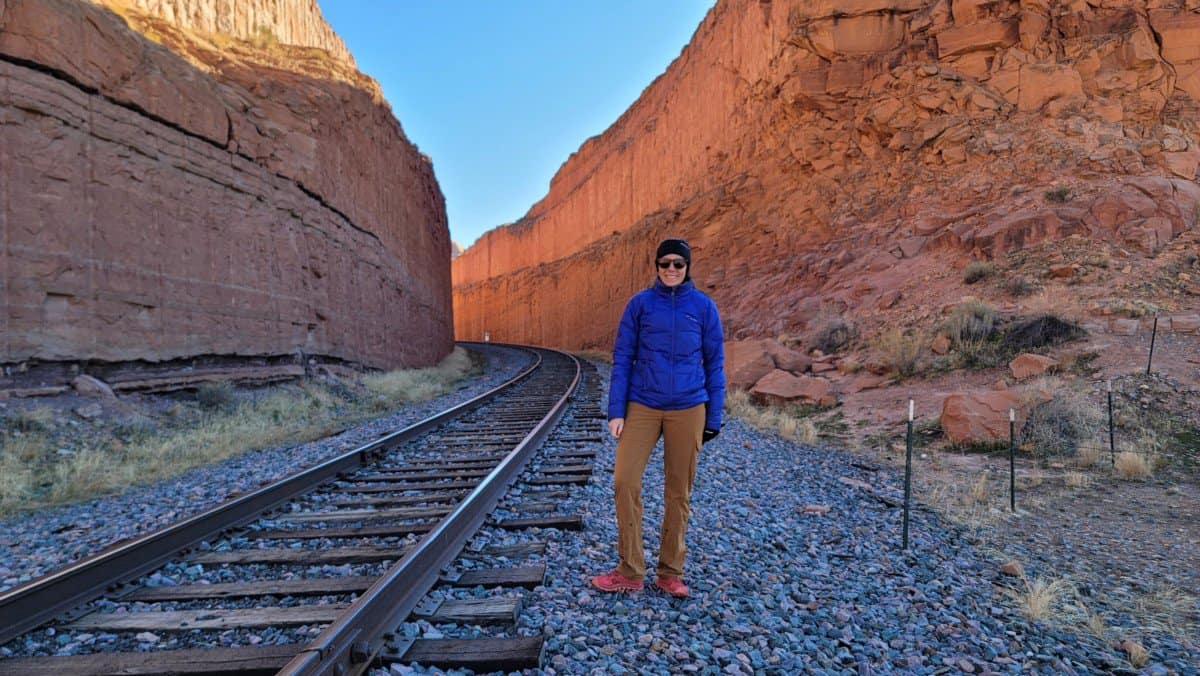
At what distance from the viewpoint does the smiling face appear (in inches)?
122

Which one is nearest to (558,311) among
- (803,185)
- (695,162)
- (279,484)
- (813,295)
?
(695,162)

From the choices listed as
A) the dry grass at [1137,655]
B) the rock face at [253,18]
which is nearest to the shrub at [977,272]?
the dry grass at [1137,655]

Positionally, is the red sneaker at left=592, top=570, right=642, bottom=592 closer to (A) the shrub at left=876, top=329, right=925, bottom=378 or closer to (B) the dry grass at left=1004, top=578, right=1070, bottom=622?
(B) the dry grass at left=1004, top=578, right=1070, bottom=622

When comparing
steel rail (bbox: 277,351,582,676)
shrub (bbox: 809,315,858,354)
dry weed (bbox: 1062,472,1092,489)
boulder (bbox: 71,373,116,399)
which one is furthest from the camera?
shrub (bbox: 809,315,858,354)

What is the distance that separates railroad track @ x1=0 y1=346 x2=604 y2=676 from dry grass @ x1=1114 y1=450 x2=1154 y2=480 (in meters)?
5.57

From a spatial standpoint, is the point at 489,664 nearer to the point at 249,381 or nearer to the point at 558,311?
the point at 249,381

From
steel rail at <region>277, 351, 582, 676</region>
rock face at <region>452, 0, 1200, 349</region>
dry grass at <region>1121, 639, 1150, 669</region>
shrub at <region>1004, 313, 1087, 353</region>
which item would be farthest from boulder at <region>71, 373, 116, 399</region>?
rock face at <region>452, 0, 1200, 349</region>

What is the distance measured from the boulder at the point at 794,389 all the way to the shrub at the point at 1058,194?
333 inches

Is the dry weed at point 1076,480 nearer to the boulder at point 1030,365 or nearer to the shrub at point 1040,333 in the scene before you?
the boulder at point 1030,365

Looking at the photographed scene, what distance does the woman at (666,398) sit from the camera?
10.2 feet

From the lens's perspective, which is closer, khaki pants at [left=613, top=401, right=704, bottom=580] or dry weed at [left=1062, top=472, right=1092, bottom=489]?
khaki pants at [left=613, top=401, right=704, bottom=580]

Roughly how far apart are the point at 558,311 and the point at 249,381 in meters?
33.5

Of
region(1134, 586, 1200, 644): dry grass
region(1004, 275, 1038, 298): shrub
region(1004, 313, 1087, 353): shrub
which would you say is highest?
region(1004, 275, 1038, 298): shrub

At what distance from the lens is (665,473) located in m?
3.19
